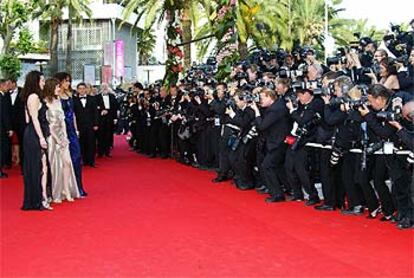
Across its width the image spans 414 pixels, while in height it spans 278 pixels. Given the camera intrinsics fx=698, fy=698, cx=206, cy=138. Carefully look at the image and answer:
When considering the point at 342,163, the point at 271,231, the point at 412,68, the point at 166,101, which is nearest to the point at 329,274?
the point at 271,231

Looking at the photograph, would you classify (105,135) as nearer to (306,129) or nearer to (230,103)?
(230,103)

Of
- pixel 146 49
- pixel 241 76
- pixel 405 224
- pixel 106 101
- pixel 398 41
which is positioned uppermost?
pixel 146 49

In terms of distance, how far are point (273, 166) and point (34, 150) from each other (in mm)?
3078

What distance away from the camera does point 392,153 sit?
23.6ft

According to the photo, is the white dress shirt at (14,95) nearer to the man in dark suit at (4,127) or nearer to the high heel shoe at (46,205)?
the man in dark suit at (4,127)

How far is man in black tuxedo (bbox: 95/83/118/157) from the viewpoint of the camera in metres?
15.3

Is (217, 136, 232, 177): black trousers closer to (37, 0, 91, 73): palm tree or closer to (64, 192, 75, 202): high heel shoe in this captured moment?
(64, 192, 75, 202): high heel shoe

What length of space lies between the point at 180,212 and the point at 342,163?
1978 mm

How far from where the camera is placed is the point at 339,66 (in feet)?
31.6

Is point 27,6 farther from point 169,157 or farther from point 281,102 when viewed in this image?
point 281,102

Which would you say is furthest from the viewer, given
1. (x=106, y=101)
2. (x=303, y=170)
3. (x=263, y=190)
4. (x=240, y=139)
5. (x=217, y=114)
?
(x=106, y=101)

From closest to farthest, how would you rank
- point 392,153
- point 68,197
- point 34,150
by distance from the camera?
1. point 392,153
2. point 34,150
3. point 68,197

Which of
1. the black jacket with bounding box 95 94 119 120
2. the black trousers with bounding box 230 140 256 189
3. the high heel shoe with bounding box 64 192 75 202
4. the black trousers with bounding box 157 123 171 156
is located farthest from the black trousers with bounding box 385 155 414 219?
the black jacket with bounding box 95 94 119 120

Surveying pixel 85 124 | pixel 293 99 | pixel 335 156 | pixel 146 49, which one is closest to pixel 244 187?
pixel 293 99
